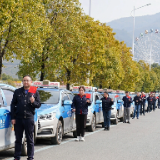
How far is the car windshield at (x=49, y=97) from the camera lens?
1334 centimetres

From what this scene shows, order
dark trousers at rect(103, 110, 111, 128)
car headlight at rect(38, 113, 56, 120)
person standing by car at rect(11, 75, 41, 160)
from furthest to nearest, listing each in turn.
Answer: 1. dark trousers at rect(103, 110, 111, 128)
2. car headlight at rect(38, 113, 56, 120)
3. person standing by car at rect(11, 75, 41, 160)

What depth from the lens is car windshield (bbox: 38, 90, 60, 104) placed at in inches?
525

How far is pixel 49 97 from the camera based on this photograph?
44.7ft

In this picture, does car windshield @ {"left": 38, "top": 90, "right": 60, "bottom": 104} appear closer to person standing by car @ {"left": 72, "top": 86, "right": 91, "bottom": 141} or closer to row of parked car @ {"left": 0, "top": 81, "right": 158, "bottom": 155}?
row of parked car @ {"left": 0, "top": 81, "right": 158, "bottom": 155}

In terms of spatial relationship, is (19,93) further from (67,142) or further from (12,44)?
(12,44)

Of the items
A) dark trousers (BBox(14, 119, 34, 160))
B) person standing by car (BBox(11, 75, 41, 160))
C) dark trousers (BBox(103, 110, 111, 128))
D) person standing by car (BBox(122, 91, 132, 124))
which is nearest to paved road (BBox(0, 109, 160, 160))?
dark trousers (BBox(14, 119, 34, 160))

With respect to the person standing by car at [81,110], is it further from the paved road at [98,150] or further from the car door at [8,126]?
the car door at [8,126]

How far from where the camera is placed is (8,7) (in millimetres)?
17016

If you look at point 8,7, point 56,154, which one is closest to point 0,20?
point 8,7

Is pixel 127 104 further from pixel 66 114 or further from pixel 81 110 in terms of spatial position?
pixel 66 114

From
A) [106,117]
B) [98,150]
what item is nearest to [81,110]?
[98,150]

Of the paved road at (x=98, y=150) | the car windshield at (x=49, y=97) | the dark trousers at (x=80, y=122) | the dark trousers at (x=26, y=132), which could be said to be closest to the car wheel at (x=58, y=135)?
the paved road at (x=98, y=150)

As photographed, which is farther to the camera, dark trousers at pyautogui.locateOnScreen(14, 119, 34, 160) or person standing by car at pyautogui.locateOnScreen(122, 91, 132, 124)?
person standing by car at pyautogui.locateOnScreen(122, 91, 132, 124)

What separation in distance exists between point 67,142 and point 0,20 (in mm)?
6522
